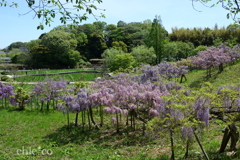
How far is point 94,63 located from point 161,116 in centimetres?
4637

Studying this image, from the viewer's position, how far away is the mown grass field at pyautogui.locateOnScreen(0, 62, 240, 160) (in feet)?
20.0

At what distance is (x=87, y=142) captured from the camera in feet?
26.4

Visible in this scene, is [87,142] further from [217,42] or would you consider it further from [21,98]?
[217,42]

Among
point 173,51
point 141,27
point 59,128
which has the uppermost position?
point 141,27

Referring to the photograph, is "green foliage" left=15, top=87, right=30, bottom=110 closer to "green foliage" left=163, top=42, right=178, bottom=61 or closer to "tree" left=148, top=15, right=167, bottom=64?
"tree" left=148, top=15, right=167, bottom=64

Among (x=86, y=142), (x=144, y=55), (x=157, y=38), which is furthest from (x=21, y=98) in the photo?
(x=157, y=38)

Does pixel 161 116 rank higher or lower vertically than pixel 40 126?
higher

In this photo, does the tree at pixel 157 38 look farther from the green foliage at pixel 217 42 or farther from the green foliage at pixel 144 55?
the green foliage at pixel 217 42

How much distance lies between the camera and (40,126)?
33.5 ft

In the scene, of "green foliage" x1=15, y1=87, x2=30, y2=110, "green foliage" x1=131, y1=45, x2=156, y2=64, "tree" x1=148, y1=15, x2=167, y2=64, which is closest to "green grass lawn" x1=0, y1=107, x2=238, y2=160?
"green foliage" x1=15, y1=87, x2=30, y2=110

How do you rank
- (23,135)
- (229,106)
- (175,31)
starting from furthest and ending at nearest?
(175,31), (23,135), (229,106)

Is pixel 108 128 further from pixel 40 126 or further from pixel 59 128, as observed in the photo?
pixel 40 126

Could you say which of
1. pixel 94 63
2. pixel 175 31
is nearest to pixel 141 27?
pixel 175 31

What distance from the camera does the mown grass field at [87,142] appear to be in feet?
20.0
